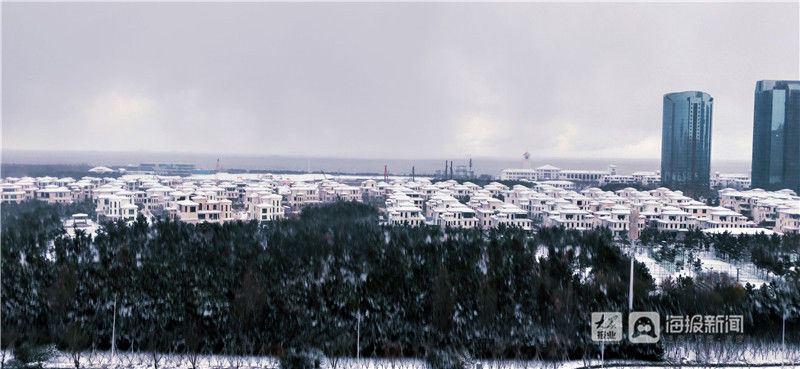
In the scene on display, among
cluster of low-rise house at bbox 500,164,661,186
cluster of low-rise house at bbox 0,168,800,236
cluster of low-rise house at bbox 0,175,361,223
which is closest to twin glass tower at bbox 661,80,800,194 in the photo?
cluster of low-rise house at bbox 0,168,800,236

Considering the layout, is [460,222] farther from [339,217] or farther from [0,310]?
[0,310]

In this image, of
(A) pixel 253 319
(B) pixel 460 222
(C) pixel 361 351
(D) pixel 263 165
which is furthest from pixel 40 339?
(D) pixel 263 165

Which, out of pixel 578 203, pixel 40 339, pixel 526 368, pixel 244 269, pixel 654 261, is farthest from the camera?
pixel 578 203

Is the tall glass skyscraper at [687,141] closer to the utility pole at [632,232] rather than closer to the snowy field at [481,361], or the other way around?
the utility pole at [632,232]

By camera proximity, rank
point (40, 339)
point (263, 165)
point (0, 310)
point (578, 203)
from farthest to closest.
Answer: point (263, 165) → point (578, 203) → point (0, 310) → point (40, 339)

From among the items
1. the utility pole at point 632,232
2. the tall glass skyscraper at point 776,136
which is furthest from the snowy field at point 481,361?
the tall glass skyscraper at point 776,136

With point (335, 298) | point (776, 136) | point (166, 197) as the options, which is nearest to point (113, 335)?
point (335, 298)
